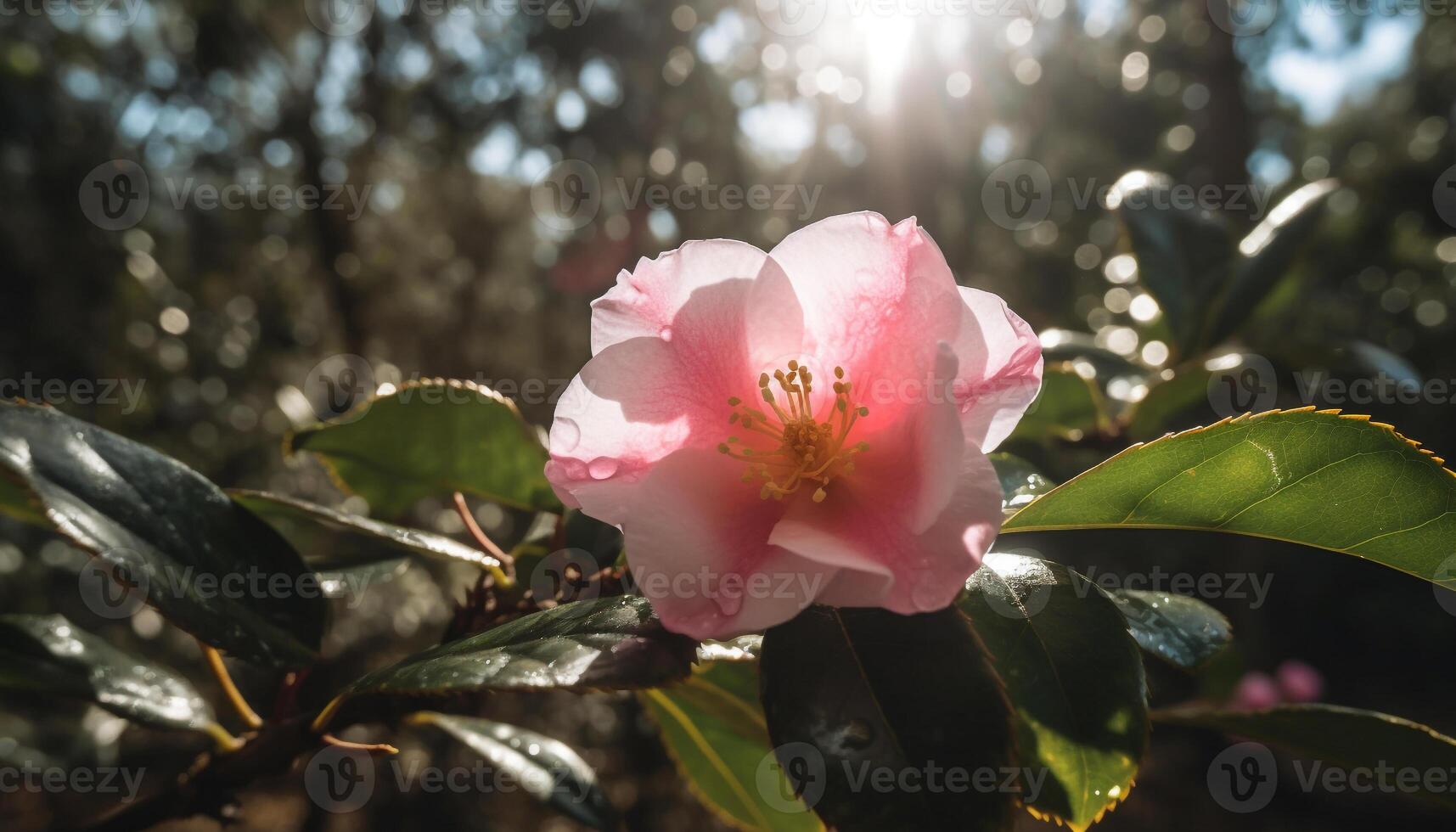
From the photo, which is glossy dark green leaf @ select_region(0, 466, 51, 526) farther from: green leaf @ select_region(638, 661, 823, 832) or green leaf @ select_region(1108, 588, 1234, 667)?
green leaf @ select_region(1108, 588, 1234, 667)

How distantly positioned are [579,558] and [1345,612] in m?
8.87

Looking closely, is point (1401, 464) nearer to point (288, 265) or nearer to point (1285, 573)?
point (288, 265)

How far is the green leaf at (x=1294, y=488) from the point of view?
624 millimetres

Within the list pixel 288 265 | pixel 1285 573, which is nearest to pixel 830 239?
pixel 288 265

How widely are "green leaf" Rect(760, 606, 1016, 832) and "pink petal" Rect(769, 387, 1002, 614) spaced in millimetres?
42

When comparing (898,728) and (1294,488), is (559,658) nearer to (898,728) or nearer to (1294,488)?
(898,728)

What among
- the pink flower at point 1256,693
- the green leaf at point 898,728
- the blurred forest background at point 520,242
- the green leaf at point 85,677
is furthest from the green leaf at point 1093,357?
the pink flower at point 1256,693

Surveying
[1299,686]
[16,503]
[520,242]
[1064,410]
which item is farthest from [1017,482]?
[520,242]

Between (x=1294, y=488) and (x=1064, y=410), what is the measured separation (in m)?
0.52

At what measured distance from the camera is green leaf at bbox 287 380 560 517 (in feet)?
3.01

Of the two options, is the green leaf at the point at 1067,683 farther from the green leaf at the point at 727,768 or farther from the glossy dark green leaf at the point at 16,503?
the glossy dark green leaf at the point at 16,503

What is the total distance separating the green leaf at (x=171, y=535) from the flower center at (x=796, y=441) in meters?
0.41

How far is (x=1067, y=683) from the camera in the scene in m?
0.60

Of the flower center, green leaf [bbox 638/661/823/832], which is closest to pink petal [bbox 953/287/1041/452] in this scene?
the flower center
